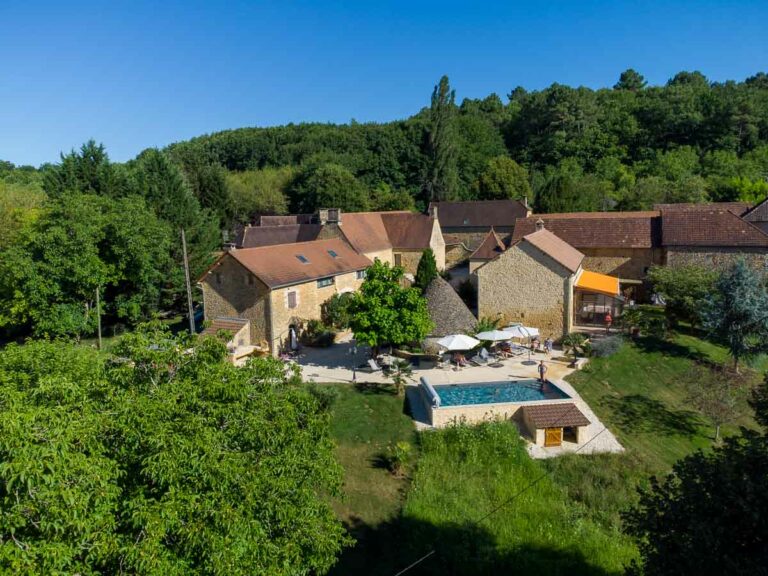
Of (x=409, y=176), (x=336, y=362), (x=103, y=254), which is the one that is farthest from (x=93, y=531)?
(x=409, y=176)

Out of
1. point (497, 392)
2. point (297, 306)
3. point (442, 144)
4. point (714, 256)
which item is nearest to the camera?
point (497, 392)

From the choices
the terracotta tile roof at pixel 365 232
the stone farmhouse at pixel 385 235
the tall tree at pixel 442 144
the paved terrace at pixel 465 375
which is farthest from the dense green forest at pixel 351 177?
the paved terrace at pixel 465 375

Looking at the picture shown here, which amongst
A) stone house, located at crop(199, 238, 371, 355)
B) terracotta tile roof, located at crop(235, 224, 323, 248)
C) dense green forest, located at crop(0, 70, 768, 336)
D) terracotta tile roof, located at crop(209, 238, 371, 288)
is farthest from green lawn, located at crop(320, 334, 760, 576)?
terracotta tile roof, located at crop(235, 224, 323, 248)

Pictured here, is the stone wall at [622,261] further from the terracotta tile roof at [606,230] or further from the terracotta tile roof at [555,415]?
the terracotta tile roof at [555,415]

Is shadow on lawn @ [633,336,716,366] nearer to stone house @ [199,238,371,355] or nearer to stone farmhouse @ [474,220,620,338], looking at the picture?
stone farmhouse @ [474,220,620,338]

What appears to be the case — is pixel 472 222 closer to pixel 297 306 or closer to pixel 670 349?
pixel 670 349

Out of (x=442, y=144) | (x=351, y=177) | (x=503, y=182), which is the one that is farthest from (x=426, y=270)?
(x=442, y=144)

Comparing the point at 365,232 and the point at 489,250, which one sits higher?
the point at 365,232

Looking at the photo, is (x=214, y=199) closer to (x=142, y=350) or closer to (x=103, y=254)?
(x=103, y=254)
